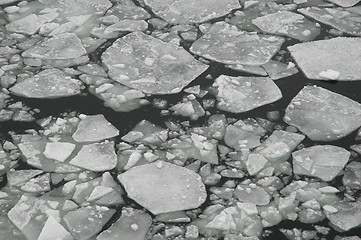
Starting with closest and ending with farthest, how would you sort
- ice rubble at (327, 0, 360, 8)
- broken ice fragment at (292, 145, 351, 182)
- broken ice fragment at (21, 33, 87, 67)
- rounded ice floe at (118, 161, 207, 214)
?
1. rounded ice floe at (118, 161, 207, 214)
2. broken ice fragment at (292, 145, 351, 182)
3. broken ice fragment at (21, 33, 87, 67)
4. ice rubble at (327, 0, 360, 8)

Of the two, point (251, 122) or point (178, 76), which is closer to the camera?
point (251, 122)

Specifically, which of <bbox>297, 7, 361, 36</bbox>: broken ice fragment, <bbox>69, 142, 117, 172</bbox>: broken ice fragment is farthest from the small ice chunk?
<bbox>69, 142, 117, 172</bbox>: broken ice fragment

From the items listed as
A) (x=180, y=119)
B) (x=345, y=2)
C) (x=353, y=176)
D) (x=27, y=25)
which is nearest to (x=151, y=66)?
(x=180, y=119)

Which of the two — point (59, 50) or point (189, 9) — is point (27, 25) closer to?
point (59, 50)

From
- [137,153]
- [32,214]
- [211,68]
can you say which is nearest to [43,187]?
[32,214]

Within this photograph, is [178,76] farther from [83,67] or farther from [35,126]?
[35,126]

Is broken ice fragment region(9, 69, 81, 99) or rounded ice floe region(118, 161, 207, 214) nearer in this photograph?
rounded ice floe region(118, 161, 207, 214)

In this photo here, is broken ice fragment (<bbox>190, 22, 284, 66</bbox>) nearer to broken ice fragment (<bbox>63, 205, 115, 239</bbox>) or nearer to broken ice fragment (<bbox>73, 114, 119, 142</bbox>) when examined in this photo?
broken ice fragment (<bbox>73, 114, 119, 142</bbox>)

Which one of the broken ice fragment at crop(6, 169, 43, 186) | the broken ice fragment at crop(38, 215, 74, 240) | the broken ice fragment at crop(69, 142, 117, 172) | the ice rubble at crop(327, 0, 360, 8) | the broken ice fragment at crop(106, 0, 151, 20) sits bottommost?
the ice rubble at crop(327, 0, 360, 8)
